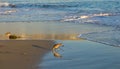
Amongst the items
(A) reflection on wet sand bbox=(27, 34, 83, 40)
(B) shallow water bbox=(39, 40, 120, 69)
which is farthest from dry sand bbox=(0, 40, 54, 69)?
(A) reflection on wet sand bbox=(27, 34, 83, 40)

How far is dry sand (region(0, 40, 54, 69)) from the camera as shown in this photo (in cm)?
714

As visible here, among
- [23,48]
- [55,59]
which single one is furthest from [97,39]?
[55,59]

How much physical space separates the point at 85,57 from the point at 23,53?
1.49m

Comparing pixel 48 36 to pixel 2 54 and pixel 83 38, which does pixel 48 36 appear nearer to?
pixel 83 38

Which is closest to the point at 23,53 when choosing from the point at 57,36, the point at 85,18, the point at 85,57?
the point at 85,57

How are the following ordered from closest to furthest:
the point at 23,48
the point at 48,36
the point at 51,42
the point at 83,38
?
the point at 23,48 < the point at 51,42 < the point at 83,38 < the point at 48,36

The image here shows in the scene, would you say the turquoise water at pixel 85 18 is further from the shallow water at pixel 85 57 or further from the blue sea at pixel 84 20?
the shallow water at pixel 85 57

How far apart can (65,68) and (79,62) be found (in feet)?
2.21

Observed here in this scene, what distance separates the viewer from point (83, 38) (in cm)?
1106

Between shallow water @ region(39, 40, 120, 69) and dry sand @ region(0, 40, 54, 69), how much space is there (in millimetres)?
248

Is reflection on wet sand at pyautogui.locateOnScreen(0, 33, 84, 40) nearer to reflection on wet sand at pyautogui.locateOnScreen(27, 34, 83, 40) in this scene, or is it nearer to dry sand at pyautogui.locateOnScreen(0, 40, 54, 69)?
reflection on wet sand at pyautogui.locateOnScreen(27, 34, 83, 40)

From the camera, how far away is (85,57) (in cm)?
786

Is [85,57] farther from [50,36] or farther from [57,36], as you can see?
[50,36]

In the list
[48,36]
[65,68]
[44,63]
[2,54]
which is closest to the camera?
[65,68]
